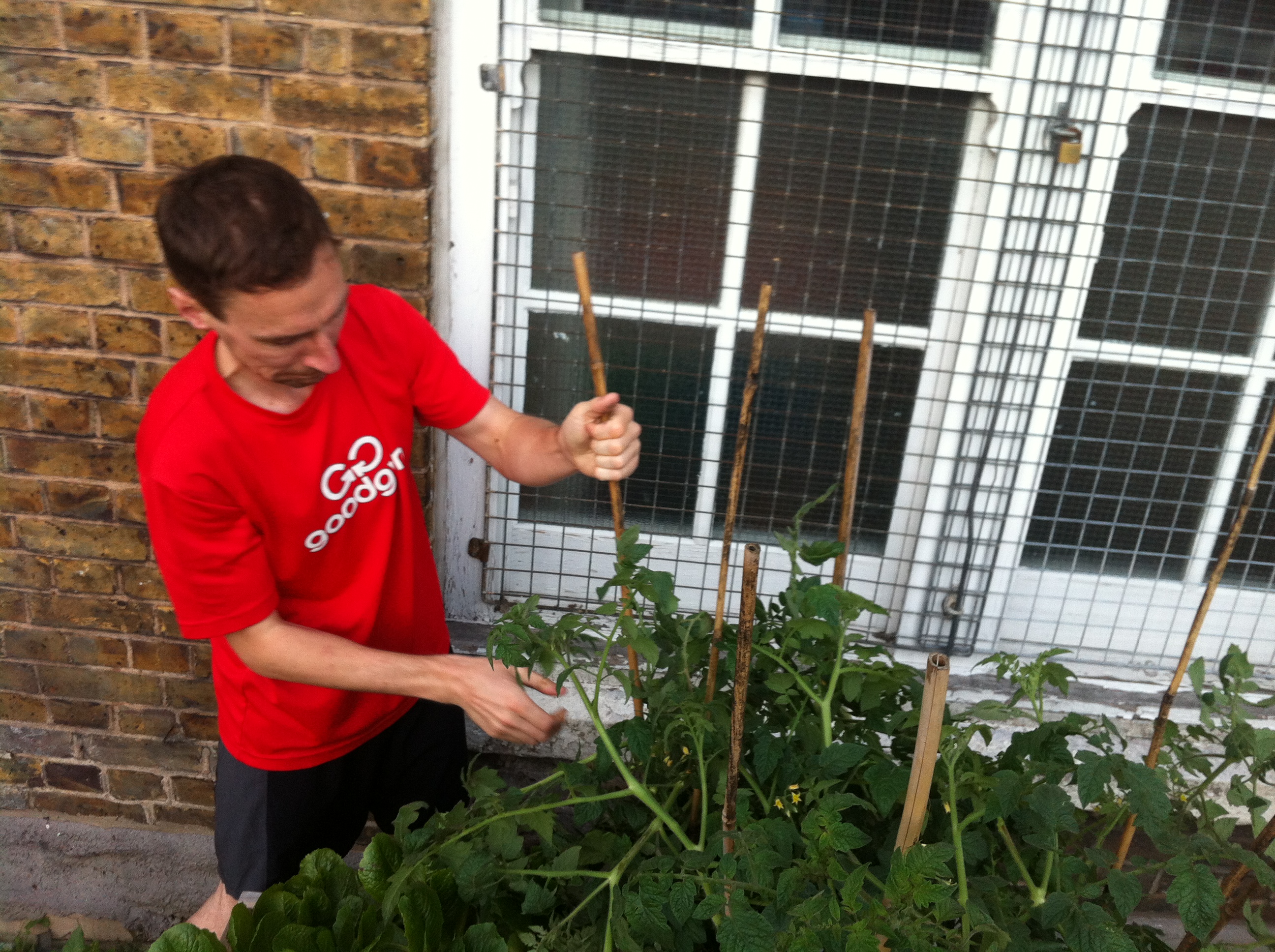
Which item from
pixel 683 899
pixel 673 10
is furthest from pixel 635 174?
pixel 683 899

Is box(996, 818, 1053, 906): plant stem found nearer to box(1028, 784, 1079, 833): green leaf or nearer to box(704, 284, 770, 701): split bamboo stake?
box(1028, 784, 1079, 833): green leaf

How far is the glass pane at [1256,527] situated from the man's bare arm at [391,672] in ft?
5.96

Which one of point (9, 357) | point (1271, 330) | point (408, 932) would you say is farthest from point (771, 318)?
point (9, 357)

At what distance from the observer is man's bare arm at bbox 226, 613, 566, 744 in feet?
4.97

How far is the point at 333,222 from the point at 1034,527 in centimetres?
181

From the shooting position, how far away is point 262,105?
1.89 meters

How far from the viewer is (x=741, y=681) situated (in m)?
1.18

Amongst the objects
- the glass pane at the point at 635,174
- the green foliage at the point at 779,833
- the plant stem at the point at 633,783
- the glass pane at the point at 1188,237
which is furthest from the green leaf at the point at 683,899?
the glass pane at the point at 1188,237

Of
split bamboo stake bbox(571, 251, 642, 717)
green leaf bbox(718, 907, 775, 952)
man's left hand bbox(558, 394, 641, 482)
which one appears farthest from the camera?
man's left hand bbox(558, 394, 641, 482)

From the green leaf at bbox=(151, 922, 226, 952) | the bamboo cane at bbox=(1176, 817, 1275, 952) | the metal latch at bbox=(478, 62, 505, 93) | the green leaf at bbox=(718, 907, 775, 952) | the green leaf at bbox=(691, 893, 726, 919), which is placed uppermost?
the metal latch at bbox=(478, 62, 505, 93)

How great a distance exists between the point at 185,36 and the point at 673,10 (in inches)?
38.5

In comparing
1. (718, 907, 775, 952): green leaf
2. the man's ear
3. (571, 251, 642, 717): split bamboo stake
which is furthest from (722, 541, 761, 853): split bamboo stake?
the man's ear

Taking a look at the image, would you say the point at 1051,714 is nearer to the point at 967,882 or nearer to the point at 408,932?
the point at 967,882

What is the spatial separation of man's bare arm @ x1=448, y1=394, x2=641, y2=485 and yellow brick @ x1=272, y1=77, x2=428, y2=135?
585 mm
